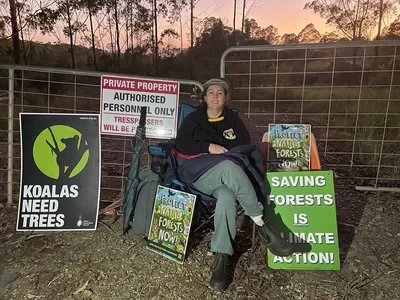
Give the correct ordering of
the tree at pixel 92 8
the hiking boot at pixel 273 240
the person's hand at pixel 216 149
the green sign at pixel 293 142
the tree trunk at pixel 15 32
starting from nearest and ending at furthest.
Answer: the hiking boot at pixel 273 240
the person's hand at pixel 216 149
the green sign at pixel 293 142
the tree trunk at pixel 15 32
the tree at pixel 92 8

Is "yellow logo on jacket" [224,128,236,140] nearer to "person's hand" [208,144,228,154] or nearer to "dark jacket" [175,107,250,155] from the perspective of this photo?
"dark jacket" [175,107,250,155]

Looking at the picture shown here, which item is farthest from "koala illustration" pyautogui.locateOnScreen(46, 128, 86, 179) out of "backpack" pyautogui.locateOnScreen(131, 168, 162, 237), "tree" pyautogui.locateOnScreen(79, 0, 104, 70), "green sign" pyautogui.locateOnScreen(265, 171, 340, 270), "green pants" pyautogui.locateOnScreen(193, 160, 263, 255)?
"tree" pyautogui.locateOnScreen(79, 0, 104, 70)

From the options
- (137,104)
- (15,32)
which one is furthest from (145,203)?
(15,32)

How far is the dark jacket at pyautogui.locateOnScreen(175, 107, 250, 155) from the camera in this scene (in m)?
2.74

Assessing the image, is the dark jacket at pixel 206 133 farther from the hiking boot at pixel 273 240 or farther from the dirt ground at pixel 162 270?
the dirt ground at pixel 162 270

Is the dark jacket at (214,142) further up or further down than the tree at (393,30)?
further down

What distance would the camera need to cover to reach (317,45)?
3.22m

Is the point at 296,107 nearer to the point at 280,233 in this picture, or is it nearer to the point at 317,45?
the point at 317,45

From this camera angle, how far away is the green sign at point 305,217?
101 inches

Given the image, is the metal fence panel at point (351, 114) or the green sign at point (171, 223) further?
the metal fence panel at point (351, 114)

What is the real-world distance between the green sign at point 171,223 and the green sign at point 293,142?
0.92m

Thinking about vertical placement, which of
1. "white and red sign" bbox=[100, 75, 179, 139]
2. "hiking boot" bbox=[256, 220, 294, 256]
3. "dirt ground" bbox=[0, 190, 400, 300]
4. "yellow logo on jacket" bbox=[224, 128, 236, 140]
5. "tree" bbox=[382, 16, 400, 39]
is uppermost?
"tree" bbox=[382, 16, 400, 39]

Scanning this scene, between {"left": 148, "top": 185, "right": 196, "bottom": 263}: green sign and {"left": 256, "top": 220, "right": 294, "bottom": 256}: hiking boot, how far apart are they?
0.52 metres

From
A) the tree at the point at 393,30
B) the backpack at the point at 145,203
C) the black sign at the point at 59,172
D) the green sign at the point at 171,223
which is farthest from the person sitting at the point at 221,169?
the tree at the point at 393,30
